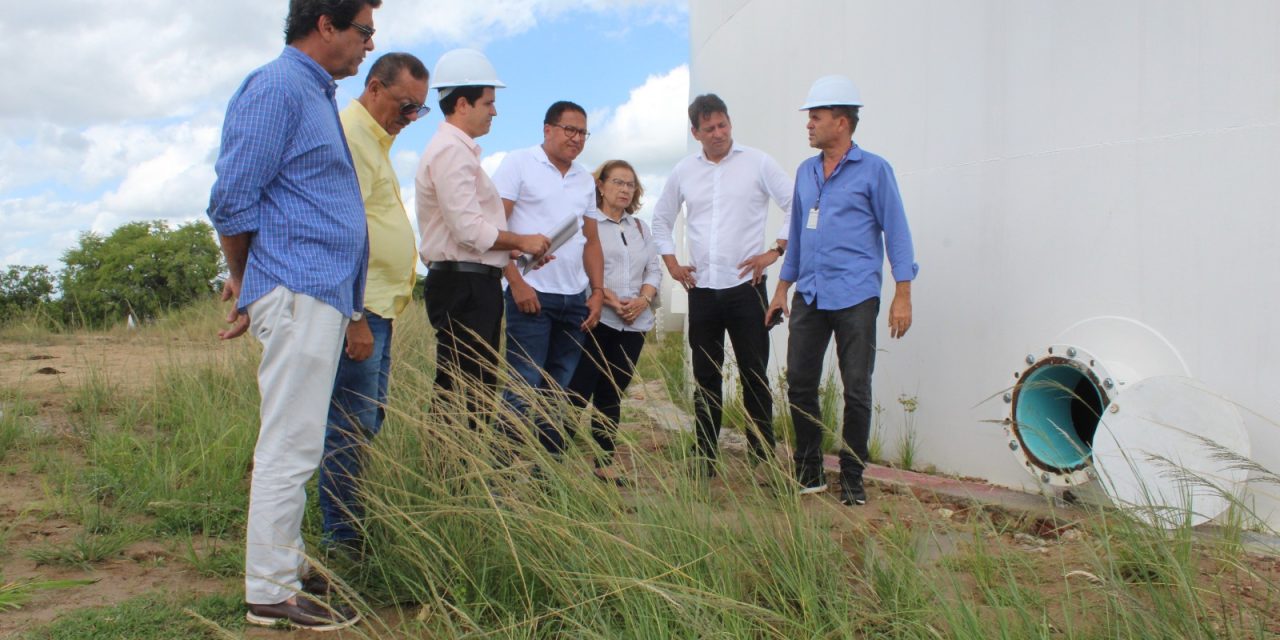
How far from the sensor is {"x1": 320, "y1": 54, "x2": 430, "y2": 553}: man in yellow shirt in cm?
346

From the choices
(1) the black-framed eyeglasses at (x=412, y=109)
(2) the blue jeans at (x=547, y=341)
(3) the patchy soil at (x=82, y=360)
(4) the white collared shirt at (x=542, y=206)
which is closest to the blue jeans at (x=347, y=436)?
(1) the black-framed eyeglasses at (x=412, y=109)

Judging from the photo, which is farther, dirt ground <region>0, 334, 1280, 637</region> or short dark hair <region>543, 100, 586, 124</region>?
short dark hair <region>543, 100, 586, 124</region>

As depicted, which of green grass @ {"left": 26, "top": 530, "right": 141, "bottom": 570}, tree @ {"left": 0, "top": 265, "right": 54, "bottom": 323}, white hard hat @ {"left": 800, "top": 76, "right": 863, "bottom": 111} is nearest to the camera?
green grass @ {"left": 26, "top": 530, "right": 141, "bottom": 570}

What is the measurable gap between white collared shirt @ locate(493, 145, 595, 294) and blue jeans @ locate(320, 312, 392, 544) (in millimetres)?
1251

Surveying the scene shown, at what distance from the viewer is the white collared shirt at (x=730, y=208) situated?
5.11 meters

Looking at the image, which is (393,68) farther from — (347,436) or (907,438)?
(907,438)

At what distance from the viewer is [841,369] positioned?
4676 mm

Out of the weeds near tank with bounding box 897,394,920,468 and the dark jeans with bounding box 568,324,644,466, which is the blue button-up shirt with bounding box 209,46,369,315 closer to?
the dark jeans with bounding box 568,324,644,466

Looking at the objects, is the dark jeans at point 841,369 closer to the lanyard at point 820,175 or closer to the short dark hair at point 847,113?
the lanyard at point 820,175

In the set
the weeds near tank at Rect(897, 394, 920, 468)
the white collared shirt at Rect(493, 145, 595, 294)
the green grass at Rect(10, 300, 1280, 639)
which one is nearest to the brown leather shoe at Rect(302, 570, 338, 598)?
the green grass at Rect(10, 300, 1280, 639)

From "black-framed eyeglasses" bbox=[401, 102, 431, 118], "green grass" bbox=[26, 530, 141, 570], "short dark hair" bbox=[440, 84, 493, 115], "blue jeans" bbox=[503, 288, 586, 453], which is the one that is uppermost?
"short dark hair" bbox=[440, 84, 493, 115]

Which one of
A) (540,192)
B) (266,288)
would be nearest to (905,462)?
(540,192)

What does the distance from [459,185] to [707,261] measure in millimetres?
1545

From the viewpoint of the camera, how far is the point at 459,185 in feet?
13.2
